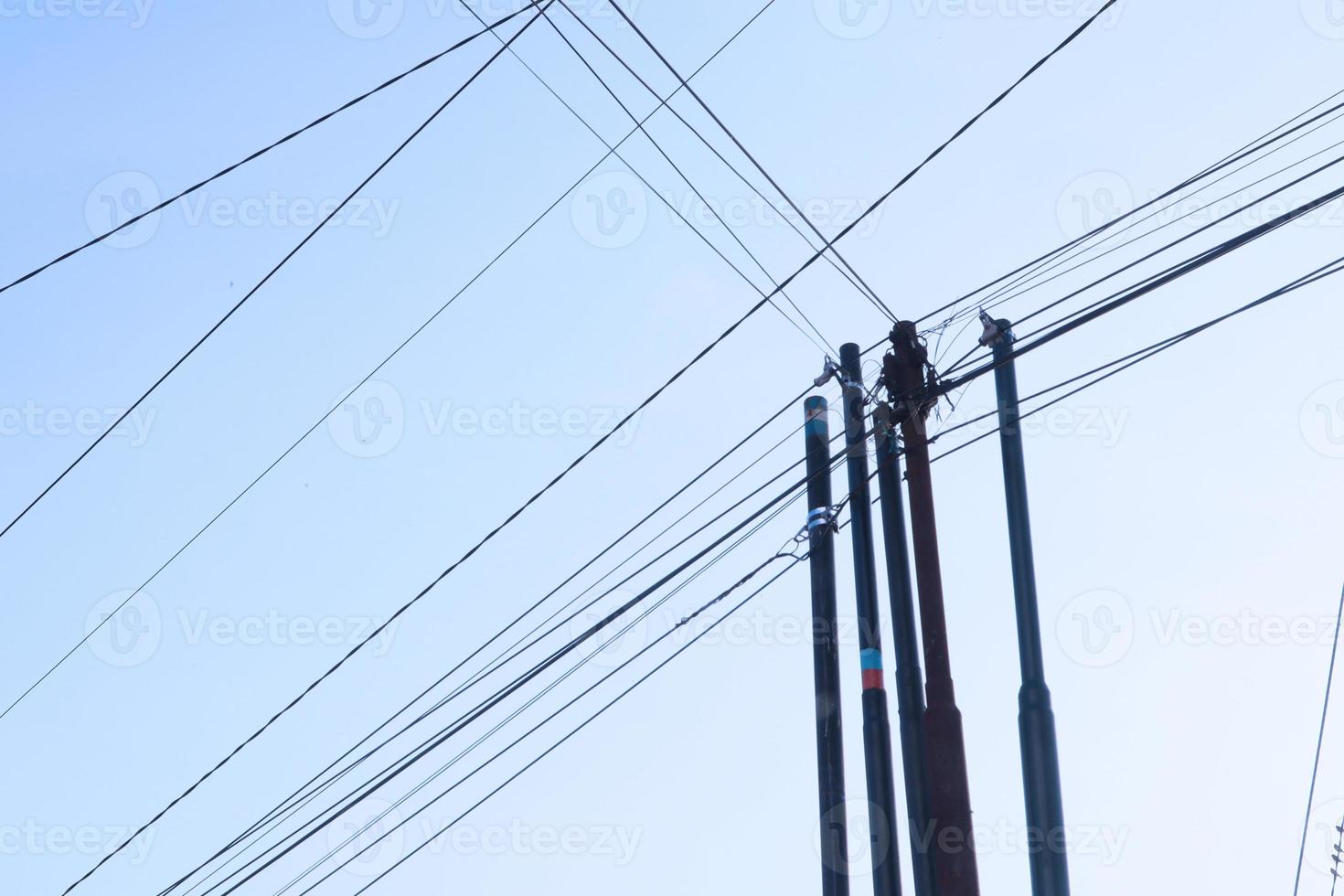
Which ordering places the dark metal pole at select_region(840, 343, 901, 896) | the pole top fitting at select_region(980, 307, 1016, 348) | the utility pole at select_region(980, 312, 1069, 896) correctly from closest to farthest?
the utility pole at select_region(980, 312, 1069, 896), the dark metal pole at select_region(840, 343, 901, 896), the pole top fitting at select_region(980, 307, 1016, 348)

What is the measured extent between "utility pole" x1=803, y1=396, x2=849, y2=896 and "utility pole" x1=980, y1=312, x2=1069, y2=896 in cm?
133

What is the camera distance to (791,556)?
33.8ft

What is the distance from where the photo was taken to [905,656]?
8.94 meters

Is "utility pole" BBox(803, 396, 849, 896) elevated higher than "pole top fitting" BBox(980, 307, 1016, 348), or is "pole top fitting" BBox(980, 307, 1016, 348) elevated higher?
"pole top fitting" BBox(980, 307, 1016, 348)

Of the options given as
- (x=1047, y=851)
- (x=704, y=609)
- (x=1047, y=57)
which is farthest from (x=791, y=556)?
(x=1047, y=57)

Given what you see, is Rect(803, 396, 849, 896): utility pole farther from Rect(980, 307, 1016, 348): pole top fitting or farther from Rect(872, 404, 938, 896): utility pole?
Rect(980, 307, 1016, 348): pole top fitting

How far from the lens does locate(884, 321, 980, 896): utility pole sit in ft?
26.5

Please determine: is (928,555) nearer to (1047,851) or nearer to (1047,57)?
(1047,851)

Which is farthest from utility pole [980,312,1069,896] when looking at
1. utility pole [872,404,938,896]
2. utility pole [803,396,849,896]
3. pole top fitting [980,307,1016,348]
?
utility pole [803,396,849,896]

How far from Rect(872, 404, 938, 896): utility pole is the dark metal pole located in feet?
0.79

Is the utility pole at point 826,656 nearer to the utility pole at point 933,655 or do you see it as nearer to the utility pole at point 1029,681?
the utility pole at point 933,655

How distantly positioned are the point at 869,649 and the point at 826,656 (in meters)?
0.35

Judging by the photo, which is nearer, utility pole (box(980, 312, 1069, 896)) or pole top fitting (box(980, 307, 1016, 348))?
utility pole (box(980, 312, 1069, 896))

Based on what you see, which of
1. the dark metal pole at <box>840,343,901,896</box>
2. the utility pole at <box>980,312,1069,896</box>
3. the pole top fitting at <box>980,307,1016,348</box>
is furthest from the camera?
the pole top fitting at <box>980,307,1016,348</box>
